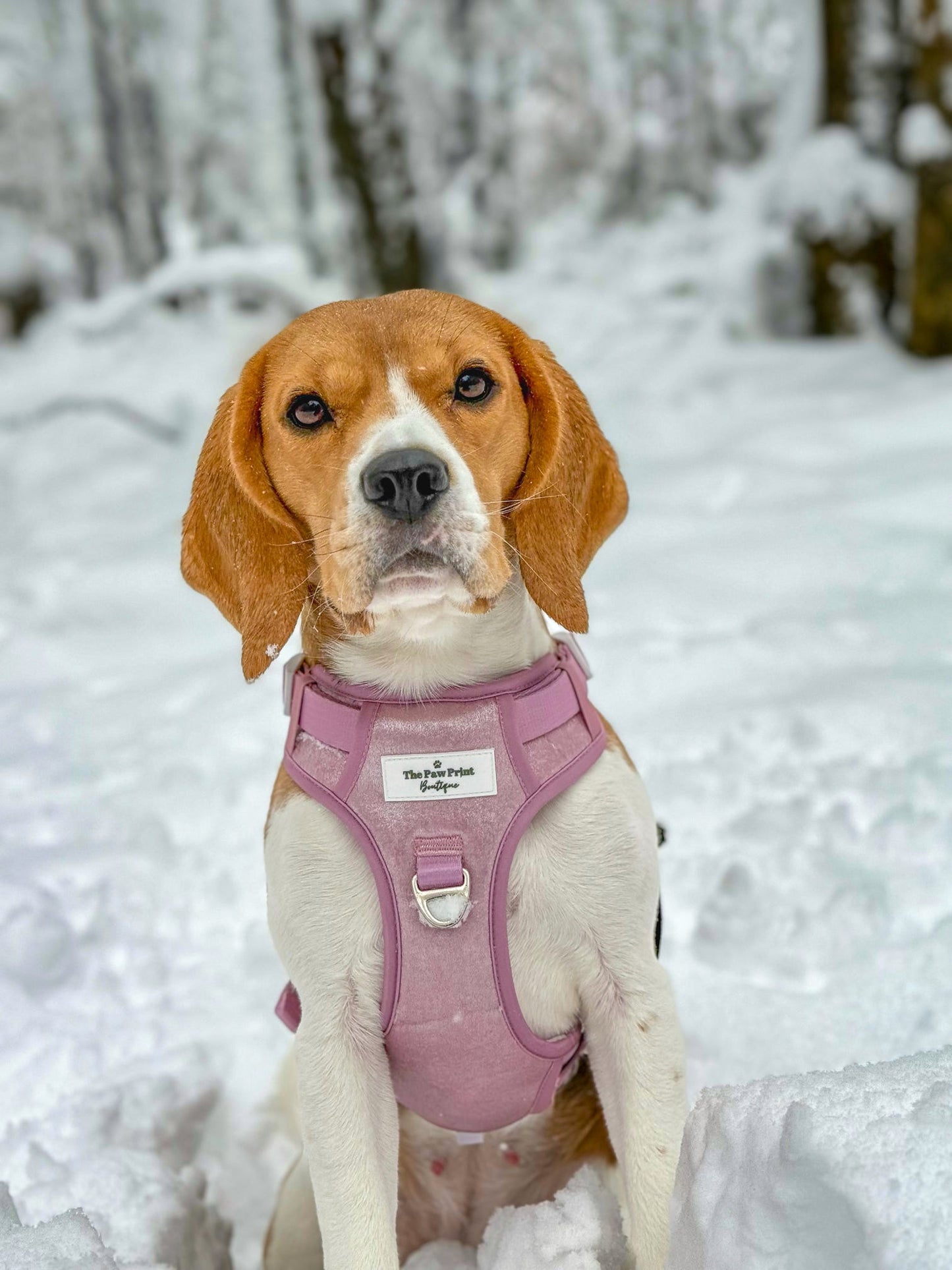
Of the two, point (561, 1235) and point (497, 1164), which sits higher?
point (561, 1235)

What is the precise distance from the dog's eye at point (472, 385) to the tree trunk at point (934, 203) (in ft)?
20.8

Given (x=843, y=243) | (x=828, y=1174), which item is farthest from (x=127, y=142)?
(x=828, y=1174)

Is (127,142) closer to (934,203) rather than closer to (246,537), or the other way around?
(934,203)

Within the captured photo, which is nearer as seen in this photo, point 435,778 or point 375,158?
point 435,778

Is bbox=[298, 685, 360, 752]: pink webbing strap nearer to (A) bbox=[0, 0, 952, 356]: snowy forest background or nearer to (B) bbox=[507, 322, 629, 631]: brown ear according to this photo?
(B) bbox=[507, 322, 629, 631]: brown ear

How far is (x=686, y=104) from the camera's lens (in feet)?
70.9

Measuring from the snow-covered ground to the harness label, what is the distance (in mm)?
611

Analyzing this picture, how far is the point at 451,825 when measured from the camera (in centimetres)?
199

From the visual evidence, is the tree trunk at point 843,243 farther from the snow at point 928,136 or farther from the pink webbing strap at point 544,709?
the pink webbing strap at point 544,709

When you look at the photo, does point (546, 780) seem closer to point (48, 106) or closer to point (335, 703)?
point (335, 703)

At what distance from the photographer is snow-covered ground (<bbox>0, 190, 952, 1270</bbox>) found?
162 cm

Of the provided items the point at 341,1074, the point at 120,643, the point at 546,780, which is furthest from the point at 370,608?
the point at 120,643

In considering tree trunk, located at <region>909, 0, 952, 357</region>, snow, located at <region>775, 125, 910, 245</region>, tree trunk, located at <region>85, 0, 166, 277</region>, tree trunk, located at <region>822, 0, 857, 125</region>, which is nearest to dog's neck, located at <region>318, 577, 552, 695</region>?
tree trunk, located at <region>909, 0, 952, 357</region>

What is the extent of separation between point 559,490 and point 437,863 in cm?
74
